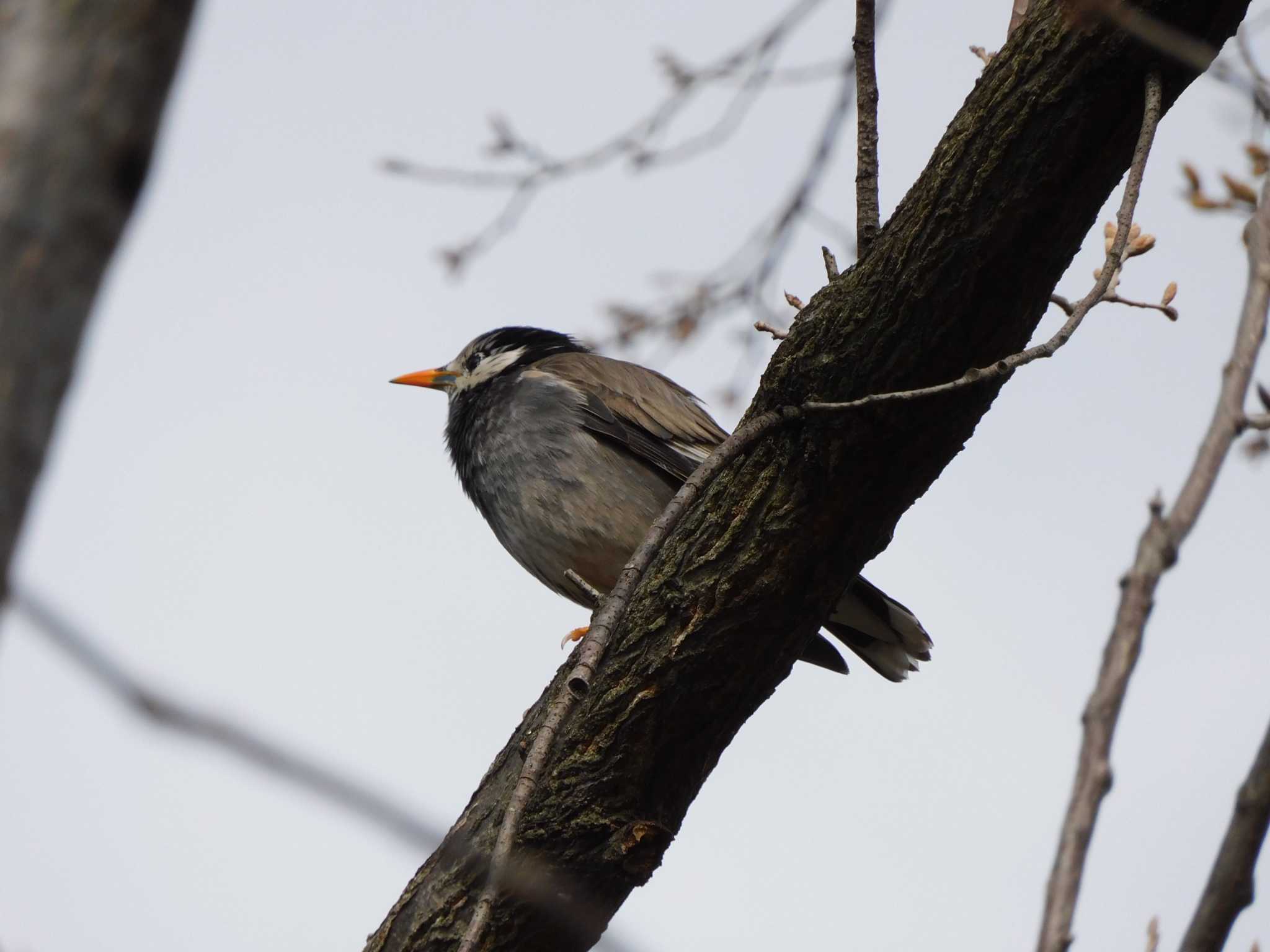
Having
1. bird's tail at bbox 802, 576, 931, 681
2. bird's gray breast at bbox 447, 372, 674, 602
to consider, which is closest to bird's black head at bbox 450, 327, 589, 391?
bird's gray breast at bbox 447, 372, 674, 602

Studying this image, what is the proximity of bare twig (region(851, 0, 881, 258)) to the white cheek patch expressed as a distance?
11.0 feet

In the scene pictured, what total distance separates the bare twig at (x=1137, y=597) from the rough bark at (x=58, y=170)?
2.08 metres

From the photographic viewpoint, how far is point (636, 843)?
3.48 m

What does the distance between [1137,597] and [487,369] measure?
431 cm

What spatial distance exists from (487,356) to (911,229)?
415cm

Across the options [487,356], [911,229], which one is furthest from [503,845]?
[487,356]

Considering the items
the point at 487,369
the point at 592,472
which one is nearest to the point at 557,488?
the point at 592,472

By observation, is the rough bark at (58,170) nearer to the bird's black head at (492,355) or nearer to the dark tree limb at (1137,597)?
the dark tree limb at (1137,597)

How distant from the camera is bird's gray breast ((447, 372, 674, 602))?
567 cm

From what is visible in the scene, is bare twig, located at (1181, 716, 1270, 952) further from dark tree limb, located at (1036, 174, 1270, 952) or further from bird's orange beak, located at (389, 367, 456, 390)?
bird's orange beak, located at (389, 367, 456, 390)

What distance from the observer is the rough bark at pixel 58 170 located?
4.23 ft

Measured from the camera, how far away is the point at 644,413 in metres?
6.04

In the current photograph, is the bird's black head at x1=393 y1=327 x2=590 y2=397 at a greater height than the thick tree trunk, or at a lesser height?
greater

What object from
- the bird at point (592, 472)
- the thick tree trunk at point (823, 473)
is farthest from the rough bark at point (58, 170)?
the bird at point (592, 472)
